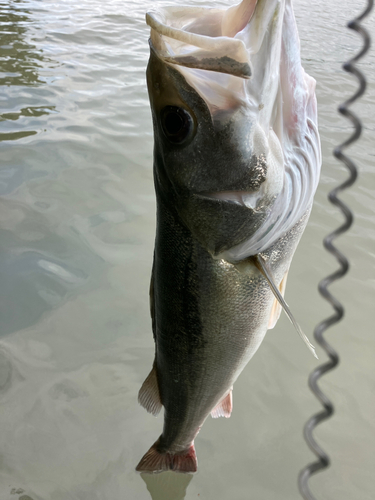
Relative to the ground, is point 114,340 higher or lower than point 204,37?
lower

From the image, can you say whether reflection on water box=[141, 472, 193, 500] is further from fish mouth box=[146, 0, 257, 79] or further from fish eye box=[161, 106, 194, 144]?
fish mouth box=[146, 0, 257, 79]

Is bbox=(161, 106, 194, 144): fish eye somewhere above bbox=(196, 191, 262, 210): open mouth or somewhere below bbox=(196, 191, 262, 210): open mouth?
above

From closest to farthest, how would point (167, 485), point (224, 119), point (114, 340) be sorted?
point (224, 119) → point (167, 485) → point (114, 340)

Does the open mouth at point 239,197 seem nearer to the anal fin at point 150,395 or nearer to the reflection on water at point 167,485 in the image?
the anal fin at point 150,395

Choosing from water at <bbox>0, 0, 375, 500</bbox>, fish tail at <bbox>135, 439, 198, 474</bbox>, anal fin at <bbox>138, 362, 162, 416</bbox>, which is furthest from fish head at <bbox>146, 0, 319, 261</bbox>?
water at <bbox>0, 0, 375, 500</bbox>

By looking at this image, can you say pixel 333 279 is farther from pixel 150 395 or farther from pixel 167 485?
pixel 167 485

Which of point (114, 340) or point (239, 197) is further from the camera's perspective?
point (114, 340)

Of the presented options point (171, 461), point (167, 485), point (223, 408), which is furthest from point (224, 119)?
point (167, 485)

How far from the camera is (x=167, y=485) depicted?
2.34 meters

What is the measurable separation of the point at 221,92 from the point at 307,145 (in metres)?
0.36

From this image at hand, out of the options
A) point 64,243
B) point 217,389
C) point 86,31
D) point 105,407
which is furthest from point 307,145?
point 86,31

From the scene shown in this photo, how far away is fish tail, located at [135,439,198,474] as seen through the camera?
2.06m

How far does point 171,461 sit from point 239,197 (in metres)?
1.42

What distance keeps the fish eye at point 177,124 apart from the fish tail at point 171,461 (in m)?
1.48
